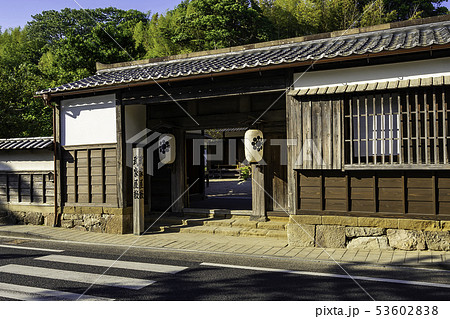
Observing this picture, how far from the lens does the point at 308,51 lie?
31.0 feet

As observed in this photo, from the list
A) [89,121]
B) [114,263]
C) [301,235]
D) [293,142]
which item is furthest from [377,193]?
[89,121]

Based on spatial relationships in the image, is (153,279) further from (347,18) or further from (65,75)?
(347,18)

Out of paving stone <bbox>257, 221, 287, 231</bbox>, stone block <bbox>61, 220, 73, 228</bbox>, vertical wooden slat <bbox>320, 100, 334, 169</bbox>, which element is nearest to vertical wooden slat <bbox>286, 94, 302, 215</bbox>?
vertical wooden slat <bbox>320, 100, 334, 169</bbox>

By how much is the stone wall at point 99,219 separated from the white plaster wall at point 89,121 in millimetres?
2010

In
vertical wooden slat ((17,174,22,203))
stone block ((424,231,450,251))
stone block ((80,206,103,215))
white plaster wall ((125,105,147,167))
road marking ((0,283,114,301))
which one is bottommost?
road marking ((0,283,114,301))

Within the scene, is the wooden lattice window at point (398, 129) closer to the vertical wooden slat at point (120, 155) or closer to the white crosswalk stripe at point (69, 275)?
the white crosswalk stripe at point (69, 275)

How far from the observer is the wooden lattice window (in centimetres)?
732

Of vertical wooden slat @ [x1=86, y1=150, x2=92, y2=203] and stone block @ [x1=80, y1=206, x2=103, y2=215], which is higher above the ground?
vertical wooden slat @ [x1=86, y1=150, x2=92, y2=203]

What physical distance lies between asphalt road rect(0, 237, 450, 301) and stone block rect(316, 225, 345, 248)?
130 cm

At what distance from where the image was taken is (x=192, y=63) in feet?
39.0

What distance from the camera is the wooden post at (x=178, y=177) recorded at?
1226cm

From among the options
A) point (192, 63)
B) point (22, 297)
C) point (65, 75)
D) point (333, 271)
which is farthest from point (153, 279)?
point (65, 75)

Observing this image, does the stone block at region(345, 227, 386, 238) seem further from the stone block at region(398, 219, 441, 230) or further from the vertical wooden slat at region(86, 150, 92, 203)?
the vertical wooden slat at region(86, 150, 92, 203)

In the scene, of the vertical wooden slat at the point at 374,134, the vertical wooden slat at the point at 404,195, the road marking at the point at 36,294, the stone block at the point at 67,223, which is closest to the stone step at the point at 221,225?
the stone block at the point at 67,223
